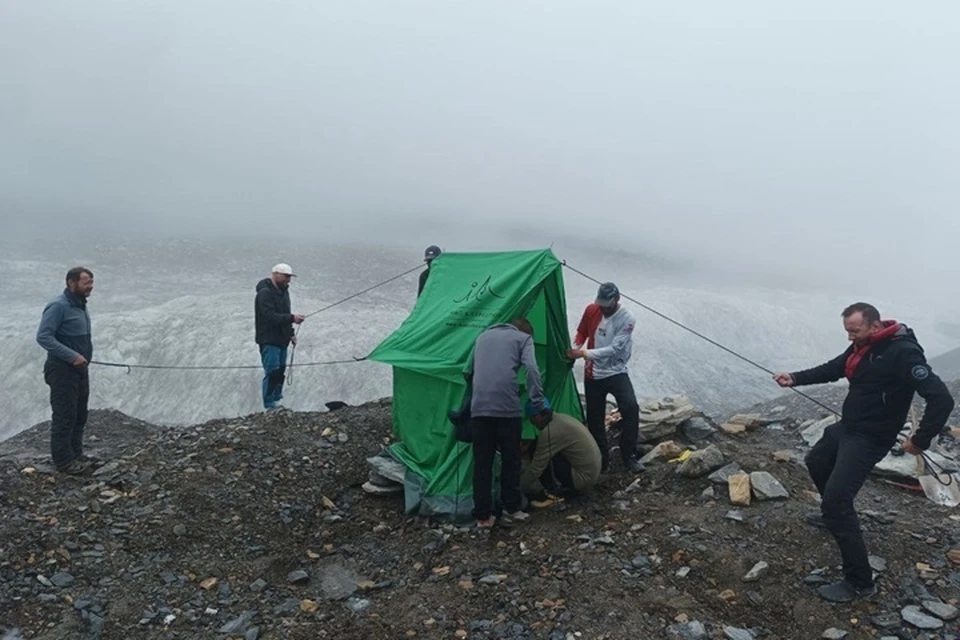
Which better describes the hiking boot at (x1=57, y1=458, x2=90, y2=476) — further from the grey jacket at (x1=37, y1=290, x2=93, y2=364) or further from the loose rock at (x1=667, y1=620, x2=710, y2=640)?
the loose rock at (x1=667, y1=620, x2=710, y2=640)

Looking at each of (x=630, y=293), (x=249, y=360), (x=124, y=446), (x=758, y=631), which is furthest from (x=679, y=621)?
(x=630, y=293)

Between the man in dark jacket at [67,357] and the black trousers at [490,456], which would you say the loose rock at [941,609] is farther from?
the man in dark jacket at [67,357]

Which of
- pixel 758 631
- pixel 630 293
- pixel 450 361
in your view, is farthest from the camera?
pixel 630 293

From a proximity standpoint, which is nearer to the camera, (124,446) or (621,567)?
A: (621,567)

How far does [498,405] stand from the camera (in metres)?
6.13

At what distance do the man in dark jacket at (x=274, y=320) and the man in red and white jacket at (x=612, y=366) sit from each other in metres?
4.04

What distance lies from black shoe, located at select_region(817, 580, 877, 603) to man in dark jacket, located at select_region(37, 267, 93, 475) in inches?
279

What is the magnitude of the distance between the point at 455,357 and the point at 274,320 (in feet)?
10.4

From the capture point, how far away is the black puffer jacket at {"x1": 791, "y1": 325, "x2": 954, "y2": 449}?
5.00 m

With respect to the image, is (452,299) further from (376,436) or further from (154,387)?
(154,387)

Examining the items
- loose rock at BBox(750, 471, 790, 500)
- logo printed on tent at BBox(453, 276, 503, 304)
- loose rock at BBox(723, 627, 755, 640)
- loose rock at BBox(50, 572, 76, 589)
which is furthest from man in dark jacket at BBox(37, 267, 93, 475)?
loose rock at BBox(750, 471, 790, 500)

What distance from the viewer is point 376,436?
8617 millimetres

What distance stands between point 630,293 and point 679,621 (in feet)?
66.5

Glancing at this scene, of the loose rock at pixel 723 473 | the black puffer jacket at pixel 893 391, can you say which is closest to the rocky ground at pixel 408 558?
the loose rock at pixel 723 473
